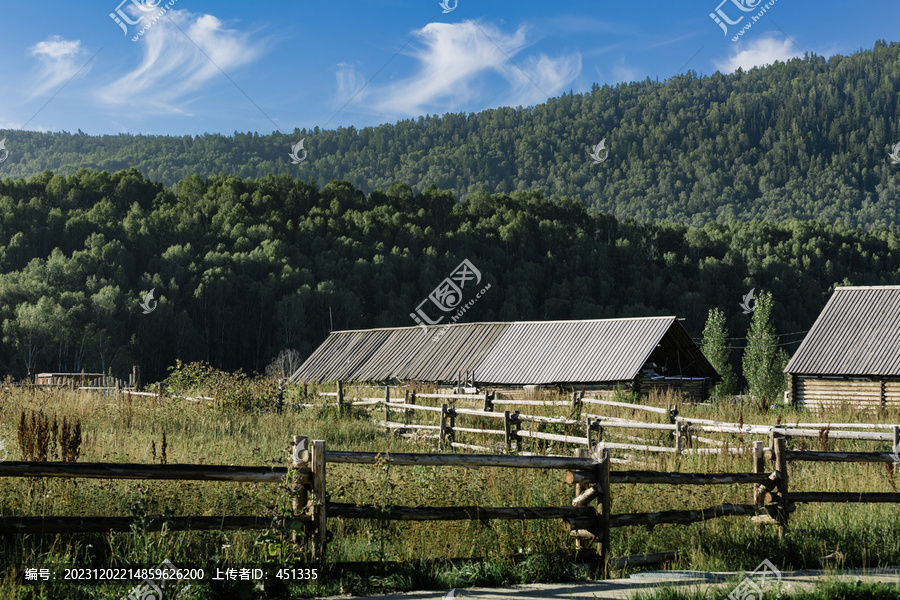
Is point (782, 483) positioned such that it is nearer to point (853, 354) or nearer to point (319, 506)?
point (319, 506)

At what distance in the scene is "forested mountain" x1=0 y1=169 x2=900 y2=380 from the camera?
67.2m

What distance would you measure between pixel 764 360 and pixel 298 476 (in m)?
64.1

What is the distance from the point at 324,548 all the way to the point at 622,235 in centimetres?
10947

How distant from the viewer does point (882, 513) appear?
8602 millimetres

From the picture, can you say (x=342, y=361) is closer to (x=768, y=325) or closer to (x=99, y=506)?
(x=99, y=506)

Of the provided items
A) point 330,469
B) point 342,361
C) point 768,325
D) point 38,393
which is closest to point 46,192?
point 342,361

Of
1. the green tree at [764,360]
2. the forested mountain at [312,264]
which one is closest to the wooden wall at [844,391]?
the green tree at [764,360]

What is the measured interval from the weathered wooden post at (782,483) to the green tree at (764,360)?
57.6m

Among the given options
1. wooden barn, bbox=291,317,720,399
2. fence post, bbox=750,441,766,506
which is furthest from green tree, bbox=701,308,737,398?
fence post, bbox=750,441,766,506

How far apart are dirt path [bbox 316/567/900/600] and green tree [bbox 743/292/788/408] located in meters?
59.0

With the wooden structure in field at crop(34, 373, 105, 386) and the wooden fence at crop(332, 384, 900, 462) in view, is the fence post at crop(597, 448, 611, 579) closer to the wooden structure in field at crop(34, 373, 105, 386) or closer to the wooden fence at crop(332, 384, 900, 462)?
the wooden fence at crop(332, 384, 900, 462)

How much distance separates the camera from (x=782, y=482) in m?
7.88

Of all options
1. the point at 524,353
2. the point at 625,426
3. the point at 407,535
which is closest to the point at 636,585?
the point at 407,535

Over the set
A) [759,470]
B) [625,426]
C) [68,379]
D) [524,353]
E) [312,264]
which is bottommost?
[625,426]
